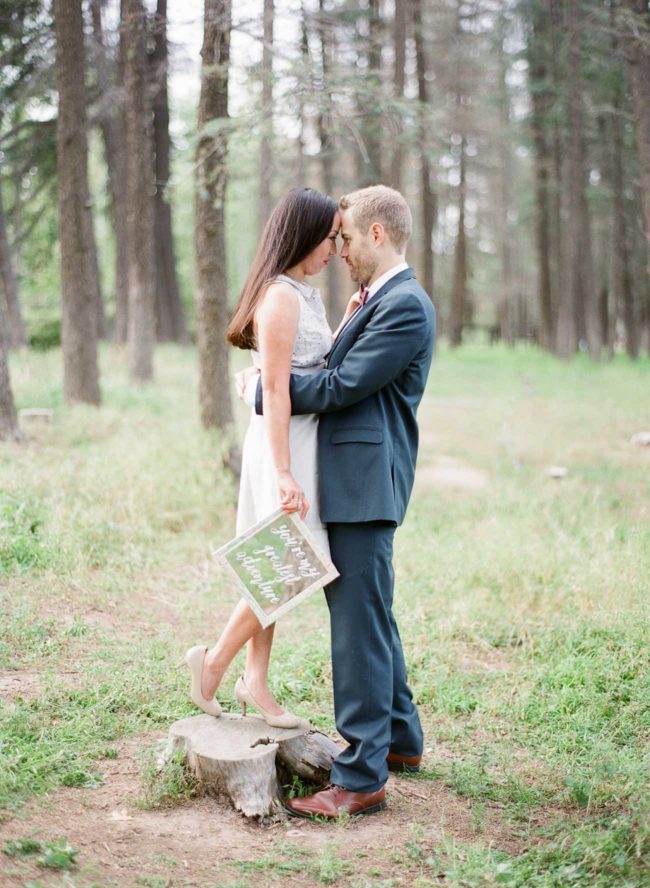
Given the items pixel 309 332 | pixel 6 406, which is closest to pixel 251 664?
pixel 309 332

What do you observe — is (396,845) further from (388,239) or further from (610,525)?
(610,525)

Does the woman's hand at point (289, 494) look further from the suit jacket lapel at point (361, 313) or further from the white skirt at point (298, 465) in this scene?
the suit jacket lapel at point (361, 313)

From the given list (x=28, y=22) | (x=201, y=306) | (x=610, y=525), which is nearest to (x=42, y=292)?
(x=28, y=22)

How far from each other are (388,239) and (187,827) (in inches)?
97.5

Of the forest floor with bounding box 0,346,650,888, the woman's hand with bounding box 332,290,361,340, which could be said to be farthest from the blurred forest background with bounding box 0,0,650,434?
the woman's hand with bounding box 332,290,361,340

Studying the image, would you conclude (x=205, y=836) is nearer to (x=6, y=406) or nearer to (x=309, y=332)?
(x=309, y=332)

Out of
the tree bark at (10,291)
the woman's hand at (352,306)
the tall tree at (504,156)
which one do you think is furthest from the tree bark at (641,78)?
the tall tree at (504,156)

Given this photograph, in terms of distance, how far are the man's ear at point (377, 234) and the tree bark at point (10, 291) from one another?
13.4m

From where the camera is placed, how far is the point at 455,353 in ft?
91.9

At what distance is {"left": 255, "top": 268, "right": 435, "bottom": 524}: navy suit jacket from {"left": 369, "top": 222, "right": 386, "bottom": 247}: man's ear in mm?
160

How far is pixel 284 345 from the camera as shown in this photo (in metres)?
3.48

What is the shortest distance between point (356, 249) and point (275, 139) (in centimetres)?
772

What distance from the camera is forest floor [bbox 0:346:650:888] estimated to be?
329cm

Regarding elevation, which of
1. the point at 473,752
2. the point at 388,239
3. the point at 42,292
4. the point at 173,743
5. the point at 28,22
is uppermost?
the point at 28,22
